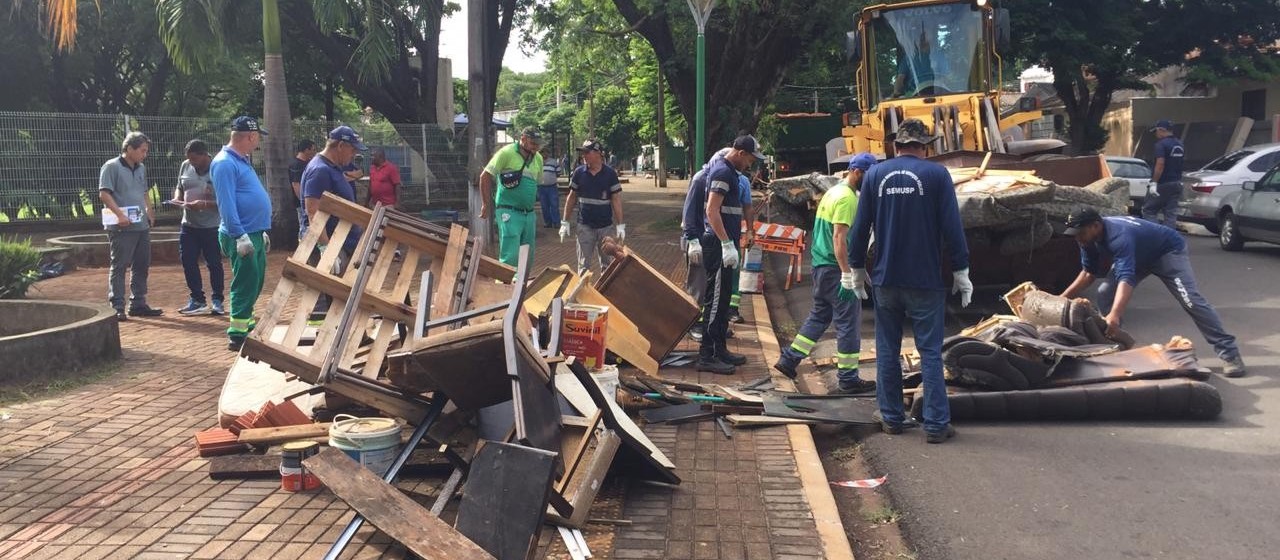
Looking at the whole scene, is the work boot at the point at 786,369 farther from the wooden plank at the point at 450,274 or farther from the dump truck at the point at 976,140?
the wooden plank at the point at 450,274

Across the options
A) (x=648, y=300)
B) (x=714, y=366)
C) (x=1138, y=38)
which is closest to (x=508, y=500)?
(x=648, y=300)

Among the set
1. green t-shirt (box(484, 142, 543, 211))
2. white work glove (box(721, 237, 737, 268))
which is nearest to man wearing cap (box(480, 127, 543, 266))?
green t-shirt (box(484, 142, 543, 211))

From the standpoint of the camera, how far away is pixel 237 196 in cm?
781

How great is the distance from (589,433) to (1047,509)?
2.20 metres

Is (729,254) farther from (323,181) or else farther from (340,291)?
(323,181)

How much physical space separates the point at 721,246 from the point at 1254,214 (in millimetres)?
9264

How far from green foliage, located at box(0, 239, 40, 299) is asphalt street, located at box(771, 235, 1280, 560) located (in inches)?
294

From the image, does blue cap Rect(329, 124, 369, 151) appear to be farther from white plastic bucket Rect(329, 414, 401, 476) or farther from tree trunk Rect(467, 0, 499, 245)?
tree trunk Rect(467, 0, 499, 245)

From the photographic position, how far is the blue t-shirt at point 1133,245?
6.87 meters

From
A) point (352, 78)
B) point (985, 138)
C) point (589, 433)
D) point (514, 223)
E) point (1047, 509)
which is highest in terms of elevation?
point (352, 78)

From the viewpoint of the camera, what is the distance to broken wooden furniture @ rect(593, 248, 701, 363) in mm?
7215

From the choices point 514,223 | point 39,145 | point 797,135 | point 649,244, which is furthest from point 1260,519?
point 797,135

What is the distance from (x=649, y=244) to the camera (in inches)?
656

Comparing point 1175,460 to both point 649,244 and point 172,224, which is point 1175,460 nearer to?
point 649,244
